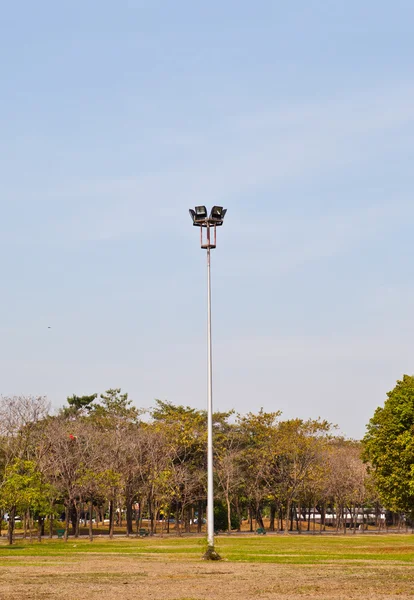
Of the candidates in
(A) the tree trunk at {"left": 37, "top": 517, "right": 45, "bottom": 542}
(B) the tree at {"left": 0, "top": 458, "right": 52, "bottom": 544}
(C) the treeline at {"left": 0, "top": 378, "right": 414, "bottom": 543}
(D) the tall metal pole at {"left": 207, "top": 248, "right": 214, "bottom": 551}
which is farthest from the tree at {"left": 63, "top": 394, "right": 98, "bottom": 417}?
(D) the tall metal pole at {"left": 207, "top": 248, "right": 214, "bottom": 551}

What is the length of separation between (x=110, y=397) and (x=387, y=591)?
353 ft

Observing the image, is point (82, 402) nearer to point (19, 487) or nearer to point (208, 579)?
point (19, 487)

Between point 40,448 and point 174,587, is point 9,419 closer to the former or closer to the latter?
point 40,448

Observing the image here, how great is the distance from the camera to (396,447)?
6203 cm

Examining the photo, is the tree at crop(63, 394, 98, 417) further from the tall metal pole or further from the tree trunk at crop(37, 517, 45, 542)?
the tall metal pole

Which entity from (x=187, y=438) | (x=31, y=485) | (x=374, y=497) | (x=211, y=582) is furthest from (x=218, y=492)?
(x=211, y=582)

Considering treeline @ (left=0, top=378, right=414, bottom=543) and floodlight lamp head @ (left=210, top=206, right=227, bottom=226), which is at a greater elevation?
floodlight lamp head @ (left=210, top=206, right=227, bottom=226)

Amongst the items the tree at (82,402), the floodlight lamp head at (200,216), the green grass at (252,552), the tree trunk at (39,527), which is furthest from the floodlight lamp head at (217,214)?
the tree at (82,402)

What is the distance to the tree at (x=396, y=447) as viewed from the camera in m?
60.5

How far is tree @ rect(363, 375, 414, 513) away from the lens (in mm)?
60500

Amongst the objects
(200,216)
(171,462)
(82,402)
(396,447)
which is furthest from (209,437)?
(82,402)

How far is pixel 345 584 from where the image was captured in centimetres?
2412

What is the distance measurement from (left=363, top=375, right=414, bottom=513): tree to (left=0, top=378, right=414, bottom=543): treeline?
104 cm

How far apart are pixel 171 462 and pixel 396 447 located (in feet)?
110
